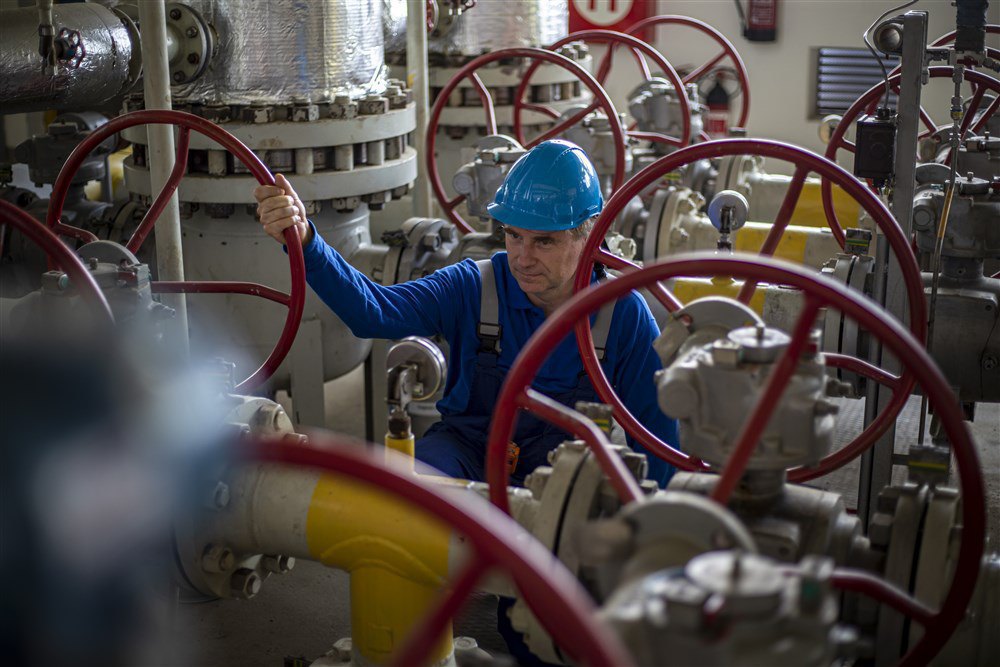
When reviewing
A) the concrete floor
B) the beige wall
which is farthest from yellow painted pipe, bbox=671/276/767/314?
the beige wall

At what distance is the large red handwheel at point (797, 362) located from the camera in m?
1.19

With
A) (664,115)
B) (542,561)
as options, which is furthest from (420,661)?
(664,115)

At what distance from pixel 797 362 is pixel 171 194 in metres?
1.27

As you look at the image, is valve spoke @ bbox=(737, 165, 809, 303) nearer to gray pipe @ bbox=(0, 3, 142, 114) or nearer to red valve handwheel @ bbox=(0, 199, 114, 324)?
red valve handwheel @ bbox=(0, 199, 114, 324)

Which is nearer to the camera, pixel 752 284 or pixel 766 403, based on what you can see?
pixel 766 403

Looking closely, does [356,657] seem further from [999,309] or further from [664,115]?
[664,115]

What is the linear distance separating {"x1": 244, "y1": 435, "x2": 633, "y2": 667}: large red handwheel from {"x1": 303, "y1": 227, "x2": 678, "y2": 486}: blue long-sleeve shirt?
107cm

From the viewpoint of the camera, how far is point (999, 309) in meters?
2.38

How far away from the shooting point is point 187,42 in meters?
2.50

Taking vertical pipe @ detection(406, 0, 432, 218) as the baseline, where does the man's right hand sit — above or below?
below

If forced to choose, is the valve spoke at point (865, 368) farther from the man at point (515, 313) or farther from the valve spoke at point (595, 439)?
the valve spoke at point (595, 439)

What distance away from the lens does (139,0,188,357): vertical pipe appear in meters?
2.05

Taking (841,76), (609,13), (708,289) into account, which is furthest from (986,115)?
(609,13)

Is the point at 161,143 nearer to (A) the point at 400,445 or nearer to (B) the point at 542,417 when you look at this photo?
(A) the point at 400,445
